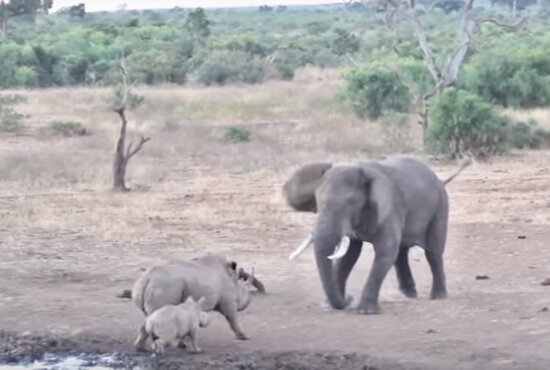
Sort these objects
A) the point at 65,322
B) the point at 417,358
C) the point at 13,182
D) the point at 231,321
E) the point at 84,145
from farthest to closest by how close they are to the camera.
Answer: the point at 84,145, the point at 13,182, the point at 65,322, the point at 231,321, the point at 417,358

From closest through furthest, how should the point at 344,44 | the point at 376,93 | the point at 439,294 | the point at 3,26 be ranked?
1. the point at 439,294
2. the point at 376,93
3. the point at 344,44
4. the point at 3,26

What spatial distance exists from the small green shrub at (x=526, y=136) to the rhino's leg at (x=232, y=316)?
17.9m

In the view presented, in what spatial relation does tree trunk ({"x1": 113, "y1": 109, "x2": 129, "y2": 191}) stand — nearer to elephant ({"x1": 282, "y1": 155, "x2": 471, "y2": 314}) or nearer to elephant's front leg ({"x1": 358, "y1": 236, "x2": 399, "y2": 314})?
elephant ({"x1": 282, "y1": 155, "x2": 471, "y2": 314})

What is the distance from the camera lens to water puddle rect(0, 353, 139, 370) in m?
10.9

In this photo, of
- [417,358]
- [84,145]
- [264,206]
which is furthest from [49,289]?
[84,145]

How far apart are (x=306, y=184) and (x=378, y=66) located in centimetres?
2434

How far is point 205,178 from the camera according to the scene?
2448cm

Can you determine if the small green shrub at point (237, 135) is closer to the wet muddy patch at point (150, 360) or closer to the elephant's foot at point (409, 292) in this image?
the elephant's foot at point (409, 292)

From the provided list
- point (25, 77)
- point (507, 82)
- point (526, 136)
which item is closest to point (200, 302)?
point (526, 136)

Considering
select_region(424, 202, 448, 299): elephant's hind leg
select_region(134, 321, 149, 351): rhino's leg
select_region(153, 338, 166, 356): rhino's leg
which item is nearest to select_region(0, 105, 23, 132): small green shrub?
select_region(424, 202, 448, 299): elephant's hind leg

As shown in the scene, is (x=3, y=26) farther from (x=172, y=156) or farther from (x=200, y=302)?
(x=200, y=302)

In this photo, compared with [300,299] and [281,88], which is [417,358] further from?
[281,88]

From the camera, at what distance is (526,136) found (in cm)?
2933

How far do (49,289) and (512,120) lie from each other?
1749cm
